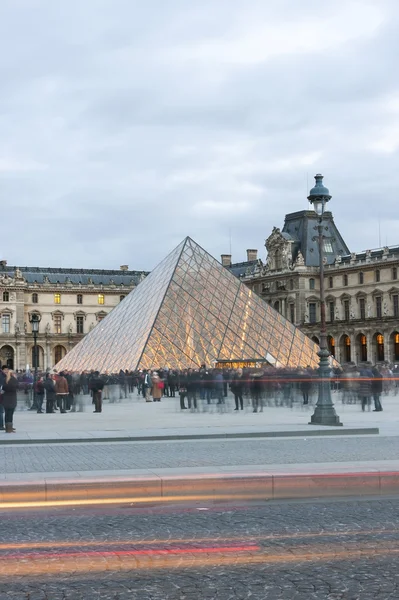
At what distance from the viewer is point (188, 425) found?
21000 millimetres

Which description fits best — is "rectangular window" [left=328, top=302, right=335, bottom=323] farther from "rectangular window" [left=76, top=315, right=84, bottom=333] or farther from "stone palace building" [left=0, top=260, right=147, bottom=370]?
"rectangular window" [left=76, top=315, right=84, bottom=333]

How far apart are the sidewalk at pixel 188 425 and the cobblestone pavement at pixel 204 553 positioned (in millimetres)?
7947

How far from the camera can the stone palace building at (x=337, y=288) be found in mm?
83375

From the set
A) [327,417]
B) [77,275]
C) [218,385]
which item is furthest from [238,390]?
[77,275]

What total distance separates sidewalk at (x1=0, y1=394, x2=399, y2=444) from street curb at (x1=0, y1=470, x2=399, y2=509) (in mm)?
6356

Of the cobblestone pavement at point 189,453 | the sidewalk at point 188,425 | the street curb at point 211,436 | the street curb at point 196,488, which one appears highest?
the sidewalk at point 188,425

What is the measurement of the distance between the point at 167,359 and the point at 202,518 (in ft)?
116

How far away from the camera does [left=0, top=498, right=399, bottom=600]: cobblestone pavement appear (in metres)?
6.09

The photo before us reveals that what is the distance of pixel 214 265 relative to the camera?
51844mm

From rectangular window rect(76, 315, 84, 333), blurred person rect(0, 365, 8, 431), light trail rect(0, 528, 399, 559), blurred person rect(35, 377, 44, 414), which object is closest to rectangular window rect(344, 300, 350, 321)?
rectangular window rect(76, 315, 84, 333)

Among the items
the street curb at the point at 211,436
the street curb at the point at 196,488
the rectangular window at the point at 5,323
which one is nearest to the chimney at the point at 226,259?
the rectangular window at the point at 5,323

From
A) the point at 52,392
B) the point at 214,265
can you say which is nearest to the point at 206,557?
the point at 52,392

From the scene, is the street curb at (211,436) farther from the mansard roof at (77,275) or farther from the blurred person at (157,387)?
the mansard roof at (77,275)

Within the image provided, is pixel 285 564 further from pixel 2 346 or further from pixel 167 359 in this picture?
pixel 2 346
